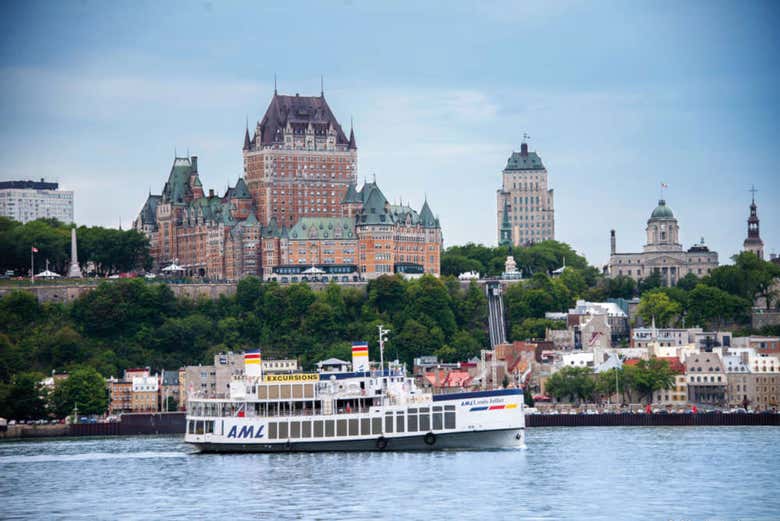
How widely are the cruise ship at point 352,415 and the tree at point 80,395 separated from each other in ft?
167

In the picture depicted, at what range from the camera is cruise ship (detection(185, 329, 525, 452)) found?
128 metres

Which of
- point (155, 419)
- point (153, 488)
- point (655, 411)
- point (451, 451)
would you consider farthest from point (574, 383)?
point (153, 488)

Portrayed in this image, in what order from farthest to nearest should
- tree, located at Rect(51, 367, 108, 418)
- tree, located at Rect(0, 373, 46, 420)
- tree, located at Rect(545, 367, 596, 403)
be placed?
tree, located at Rect(545, 367, 596, 403), tree, located at Rect(51, 367, 108, 418), tree, located at Rect(0, 373, 46, 420)

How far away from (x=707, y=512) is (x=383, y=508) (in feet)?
55.8

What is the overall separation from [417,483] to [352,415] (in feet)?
65.5

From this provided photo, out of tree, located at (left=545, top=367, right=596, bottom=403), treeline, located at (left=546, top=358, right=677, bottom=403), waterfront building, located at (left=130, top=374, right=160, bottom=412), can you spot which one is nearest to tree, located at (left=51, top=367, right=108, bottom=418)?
waterfront building, located at (left=130, top=374, right=160, bottom=412)

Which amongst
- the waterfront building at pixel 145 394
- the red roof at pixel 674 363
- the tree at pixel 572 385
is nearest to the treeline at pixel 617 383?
the tree at pixel 572 385

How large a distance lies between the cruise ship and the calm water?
1.84 meters

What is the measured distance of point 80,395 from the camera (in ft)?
601

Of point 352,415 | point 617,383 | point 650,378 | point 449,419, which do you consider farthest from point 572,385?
point 352,415

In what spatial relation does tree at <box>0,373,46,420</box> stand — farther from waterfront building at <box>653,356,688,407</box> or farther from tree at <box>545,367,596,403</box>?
waterfront building at <box>653,356,688,407</box>

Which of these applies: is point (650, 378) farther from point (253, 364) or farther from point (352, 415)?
point (352, 415)

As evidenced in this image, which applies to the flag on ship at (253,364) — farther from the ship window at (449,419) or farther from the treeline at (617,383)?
the treeline at (617,383)

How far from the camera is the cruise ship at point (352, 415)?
128m
